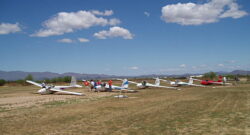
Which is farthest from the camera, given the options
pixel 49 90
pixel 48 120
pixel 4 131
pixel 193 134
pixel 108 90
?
pixel 108 90

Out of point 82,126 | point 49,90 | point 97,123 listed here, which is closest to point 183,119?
point 97,123

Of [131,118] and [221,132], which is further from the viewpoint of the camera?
[131,118]

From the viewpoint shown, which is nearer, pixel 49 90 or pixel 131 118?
pixel 131 118

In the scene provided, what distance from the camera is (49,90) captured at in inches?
1118

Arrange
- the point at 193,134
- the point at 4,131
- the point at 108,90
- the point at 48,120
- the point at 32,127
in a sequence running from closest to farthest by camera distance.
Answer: the point at 193,134
the point at 4,131
the point at 32,127
the point at 48,120
the point at 108,90

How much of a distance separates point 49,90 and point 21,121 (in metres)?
18.0

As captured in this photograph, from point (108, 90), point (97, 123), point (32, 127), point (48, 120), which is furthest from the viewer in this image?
point (108, 90)

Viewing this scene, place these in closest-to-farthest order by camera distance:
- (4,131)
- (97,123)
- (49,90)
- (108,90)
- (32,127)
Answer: (4,131)
(32,127)
(97,123)
(49,90)
(108,90)

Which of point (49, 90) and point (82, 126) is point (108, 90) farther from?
point (82, 126)

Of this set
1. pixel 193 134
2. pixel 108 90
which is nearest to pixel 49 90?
pixel 108 90

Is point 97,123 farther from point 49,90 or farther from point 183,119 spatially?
point 49,90

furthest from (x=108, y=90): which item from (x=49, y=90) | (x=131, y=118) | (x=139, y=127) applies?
(x=139, y=127)

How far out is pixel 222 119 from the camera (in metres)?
10.8

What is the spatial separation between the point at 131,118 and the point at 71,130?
11.5ft
